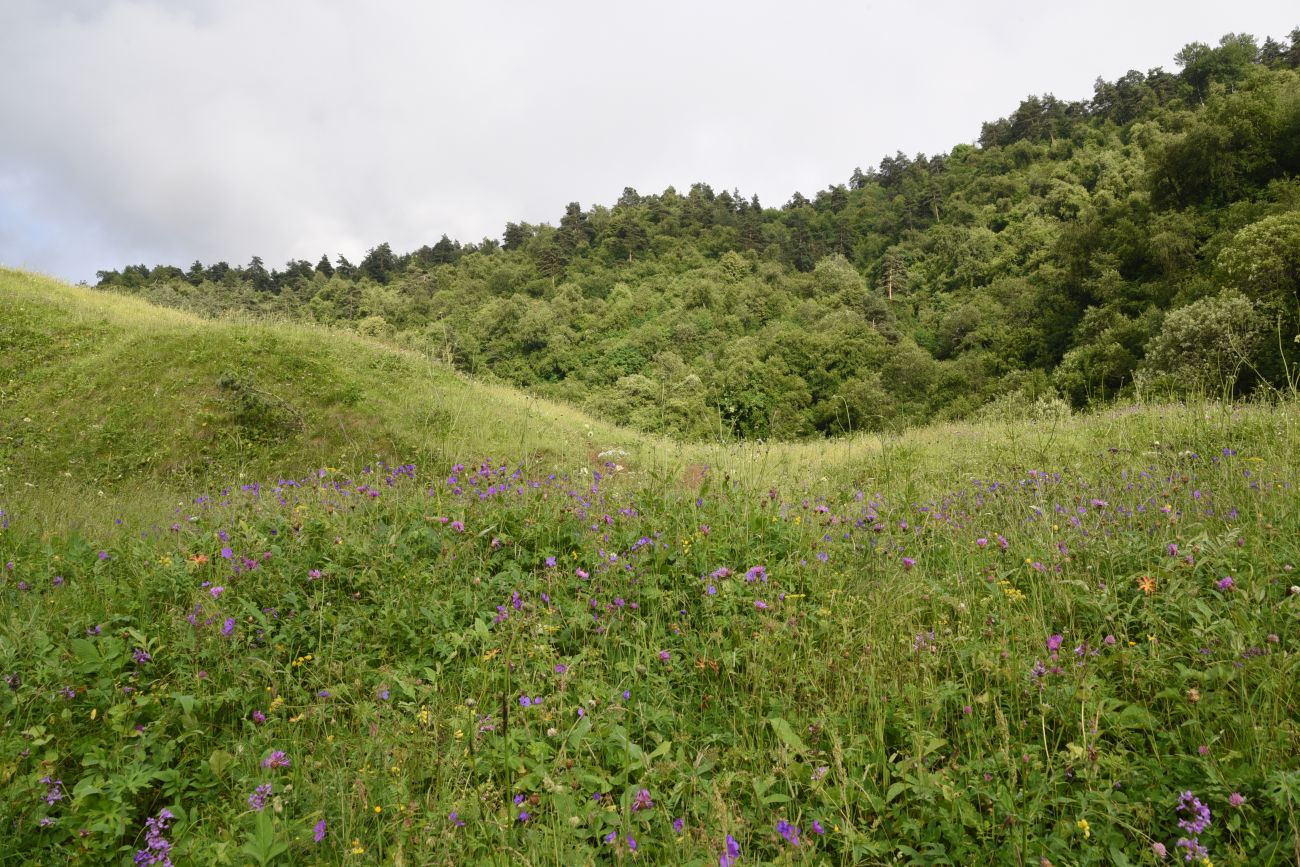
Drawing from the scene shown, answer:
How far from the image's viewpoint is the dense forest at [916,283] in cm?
2330

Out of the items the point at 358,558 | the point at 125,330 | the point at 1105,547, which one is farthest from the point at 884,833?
the point at 125,330

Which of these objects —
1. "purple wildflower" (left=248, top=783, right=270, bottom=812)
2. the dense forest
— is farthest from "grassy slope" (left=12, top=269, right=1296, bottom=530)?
"purple wildflower" (left=248, top=783, right=270, bottom=812)

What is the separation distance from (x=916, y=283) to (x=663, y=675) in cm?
7722

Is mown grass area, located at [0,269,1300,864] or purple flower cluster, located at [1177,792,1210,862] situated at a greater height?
mown grass area, located at [0,269,1300,864]

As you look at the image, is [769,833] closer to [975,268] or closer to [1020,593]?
[1020,593]

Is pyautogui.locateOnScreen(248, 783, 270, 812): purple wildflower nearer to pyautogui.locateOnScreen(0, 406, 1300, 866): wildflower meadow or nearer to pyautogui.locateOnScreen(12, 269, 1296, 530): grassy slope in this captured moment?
pyautogui.locateOnScreen(0, 406, 1300, 866): wildflower meadow

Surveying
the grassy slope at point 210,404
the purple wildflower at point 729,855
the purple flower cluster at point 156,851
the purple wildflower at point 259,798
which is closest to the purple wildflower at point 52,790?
the purple flower cluster at point 156,851

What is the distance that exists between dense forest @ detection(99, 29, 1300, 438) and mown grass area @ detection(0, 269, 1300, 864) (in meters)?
1.85

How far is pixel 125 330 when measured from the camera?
16.2 metres

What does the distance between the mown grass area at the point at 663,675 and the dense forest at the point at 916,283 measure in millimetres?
1851

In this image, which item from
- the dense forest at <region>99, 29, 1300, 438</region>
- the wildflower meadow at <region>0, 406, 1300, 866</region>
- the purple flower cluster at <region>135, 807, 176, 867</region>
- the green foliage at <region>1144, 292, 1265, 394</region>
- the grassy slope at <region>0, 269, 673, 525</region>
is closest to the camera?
the purple flower cluster at <region>135, 807, 176, 867</region>

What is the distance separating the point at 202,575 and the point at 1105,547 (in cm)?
477

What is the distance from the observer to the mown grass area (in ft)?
6.07

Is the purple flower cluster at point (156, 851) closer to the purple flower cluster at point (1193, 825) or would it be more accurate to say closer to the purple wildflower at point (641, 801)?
the purple wildflower at point (641, 801)
